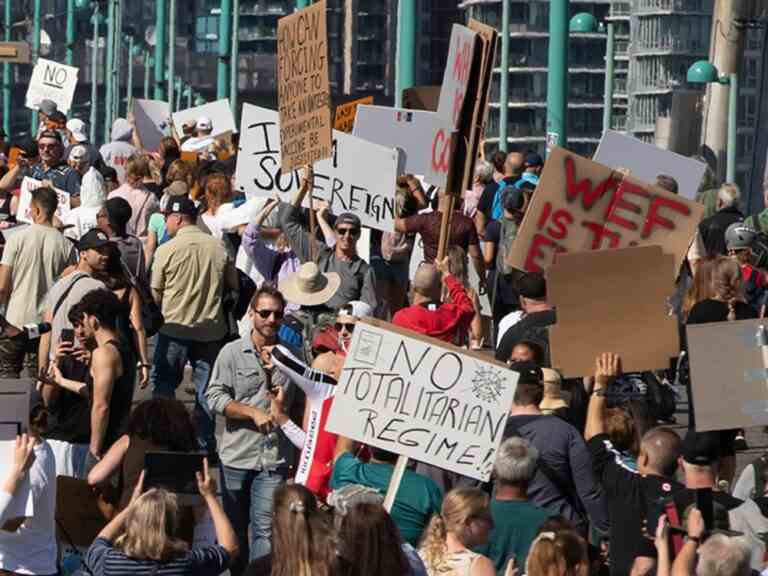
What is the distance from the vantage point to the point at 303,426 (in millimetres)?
9625

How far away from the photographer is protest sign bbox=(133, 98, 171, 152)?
89.3ft

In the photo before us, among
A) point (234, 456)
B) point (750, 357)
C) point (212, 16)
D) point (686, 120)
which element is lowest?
point (212, 16)

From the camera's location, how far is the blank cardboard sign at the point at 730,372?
28.0ft

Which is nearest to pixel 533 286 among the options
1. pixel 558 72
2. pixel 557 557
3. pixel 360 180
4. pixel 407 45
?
pixel 360 180

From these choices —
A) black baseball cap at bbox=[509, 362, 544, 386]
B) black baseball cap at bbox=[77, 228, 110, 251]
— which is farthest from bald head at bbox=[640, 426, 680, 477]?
black baseball cap at bbox=[77, 228, 110, 251]

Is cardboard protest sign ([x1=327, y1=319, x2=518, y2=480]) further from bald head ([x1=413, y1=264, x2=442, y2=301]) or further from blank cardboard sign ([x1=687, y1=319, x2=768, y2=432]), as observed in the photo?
bald head ([x1=413, y1=264, x2=442, y2=301])

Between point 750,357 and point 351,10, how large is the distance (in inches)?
5505

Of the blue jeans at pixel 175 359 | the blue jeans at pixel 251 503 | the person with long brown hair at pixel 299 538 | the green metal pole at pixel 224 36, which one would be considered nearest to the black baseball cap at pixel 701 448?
the person with long brown hair at pixel 299 538

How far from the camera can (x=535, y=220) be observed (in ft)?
37.1

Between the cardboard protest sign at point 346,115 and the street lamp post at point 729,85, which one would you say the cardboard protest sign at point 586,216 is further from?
the street lamp post at point 729,85

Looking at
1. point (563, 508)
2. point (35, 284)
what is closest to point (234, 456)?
point (563, 508)

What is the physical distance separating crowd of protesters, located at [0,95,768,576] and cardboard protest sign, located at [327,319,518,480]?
164 millimetres

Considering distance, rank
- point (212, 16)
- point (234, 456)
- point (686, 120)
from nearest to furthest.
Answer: point (234, 456) < point (686, 120) < point (212, 16)

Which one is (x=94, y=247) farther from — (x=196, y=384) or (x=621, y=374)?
(x=621, y=374)
